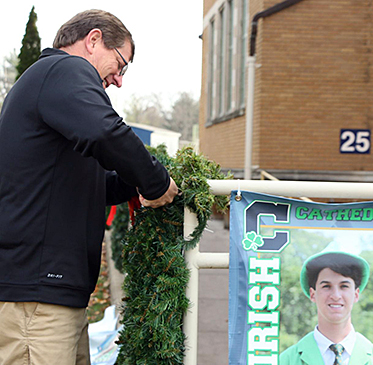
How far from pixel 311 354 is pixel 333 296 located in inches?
9.1

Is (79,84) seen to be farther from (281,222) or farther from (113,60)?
(281,222)

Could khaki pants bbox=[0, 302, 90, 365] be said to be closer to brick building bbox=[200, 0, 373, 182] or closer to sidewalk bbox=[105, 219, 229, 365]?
sidewalk bbox=[105, 219, 229, 365]

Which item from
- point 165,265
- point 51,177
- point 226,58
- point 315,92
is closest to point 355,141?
point 315,92

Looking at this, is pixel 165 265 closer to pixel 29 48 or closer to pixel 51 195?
pixel 51 195

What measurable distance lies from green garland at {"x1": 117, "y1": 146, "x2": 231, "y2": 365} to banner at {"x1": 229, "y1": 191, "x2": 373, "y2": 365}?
165 millimetres

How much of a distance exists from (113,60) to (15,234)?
2.71ft

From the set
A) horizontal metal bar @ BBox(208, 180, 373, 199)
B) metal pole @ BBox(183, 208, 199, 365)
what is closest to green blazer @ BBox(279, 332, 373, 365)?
metal pole @ BBox(183, 208, 199, 365)

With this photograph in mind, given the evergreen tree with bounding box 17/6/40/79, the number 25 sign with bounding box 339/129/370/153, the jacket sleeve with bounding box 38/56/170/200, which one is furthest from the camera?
the evergreen tree with bounding box 17/6/40/79

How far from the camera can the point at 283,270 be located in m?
1.92

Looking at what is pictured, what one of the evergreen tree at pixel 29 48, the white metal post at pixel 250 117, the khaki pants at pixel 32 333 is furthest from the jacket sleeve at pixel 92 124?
the evergreen tree at pixel 29 48

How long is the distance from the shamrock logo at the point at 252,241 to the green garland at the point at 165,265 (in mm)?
184

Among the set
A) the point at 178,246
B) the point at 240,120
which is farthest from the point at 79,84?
Result: the point at 240,120

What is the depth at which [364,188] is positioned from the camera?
1977 mm

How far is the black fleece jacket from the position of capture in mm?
1815
